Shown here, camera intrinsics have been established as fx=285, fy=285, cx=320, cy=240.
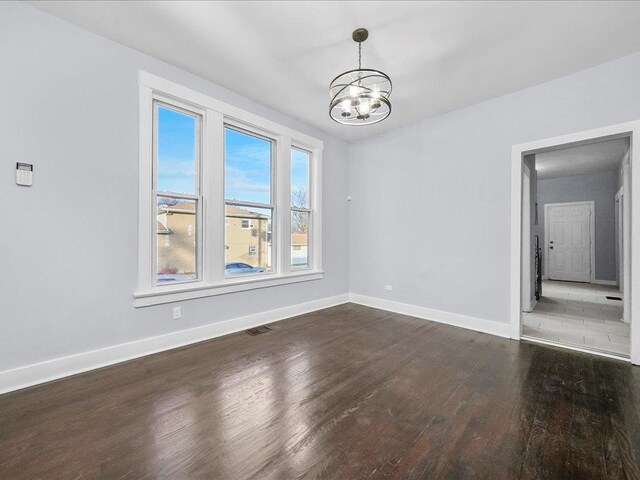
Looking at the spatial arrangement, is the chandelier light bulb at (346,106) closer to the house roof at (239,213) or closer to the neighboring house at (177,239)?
the house roof at (239,213)

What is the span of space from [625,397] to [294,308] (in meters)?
3.43

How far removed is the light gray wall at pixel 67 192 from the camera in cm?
220

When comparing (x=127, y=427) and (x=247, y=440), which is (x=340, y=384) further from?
(x=127, y=427)

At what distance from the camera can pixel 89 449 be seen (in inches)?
62.3

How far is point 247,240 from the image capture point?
3.89 m

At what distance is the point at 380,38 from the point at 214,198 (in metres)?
2.35

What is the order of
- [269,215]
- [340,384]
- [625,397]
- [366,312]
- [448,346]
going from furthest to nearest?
[366,312], [269,215], [448,346], [340,384], [625,397]

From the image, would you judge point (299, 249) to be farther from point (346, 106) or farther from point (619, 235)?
point (619, 235)

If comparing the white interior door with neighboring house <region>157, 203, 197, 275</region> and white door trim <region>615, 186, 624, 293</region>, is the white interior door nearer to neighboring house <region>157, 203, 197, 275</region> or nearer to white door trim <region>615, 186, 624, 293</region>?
white door trim <region>615, 186, 624, 293</region>

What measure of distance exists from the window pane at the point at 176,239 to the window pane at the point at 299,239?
1562 millimetres

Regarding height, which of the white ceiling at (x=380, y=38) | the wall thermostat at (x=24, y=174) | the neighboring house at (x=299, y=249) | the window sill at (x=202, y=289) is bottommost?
the window sill at (x=202, y=289)

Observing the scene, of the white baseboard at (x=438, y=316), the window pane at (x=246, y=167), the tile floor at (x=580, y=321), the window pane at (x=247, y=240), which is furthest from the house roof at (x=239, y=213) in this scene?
the tile floor at (x=580, y=321)

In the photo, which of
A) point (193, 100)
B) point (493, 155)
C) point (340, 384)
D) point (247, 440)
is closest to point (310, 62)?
point (193, 100)

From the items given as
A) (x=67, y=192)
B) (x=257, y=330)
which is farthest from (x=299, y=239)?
(x=67, y=192)
